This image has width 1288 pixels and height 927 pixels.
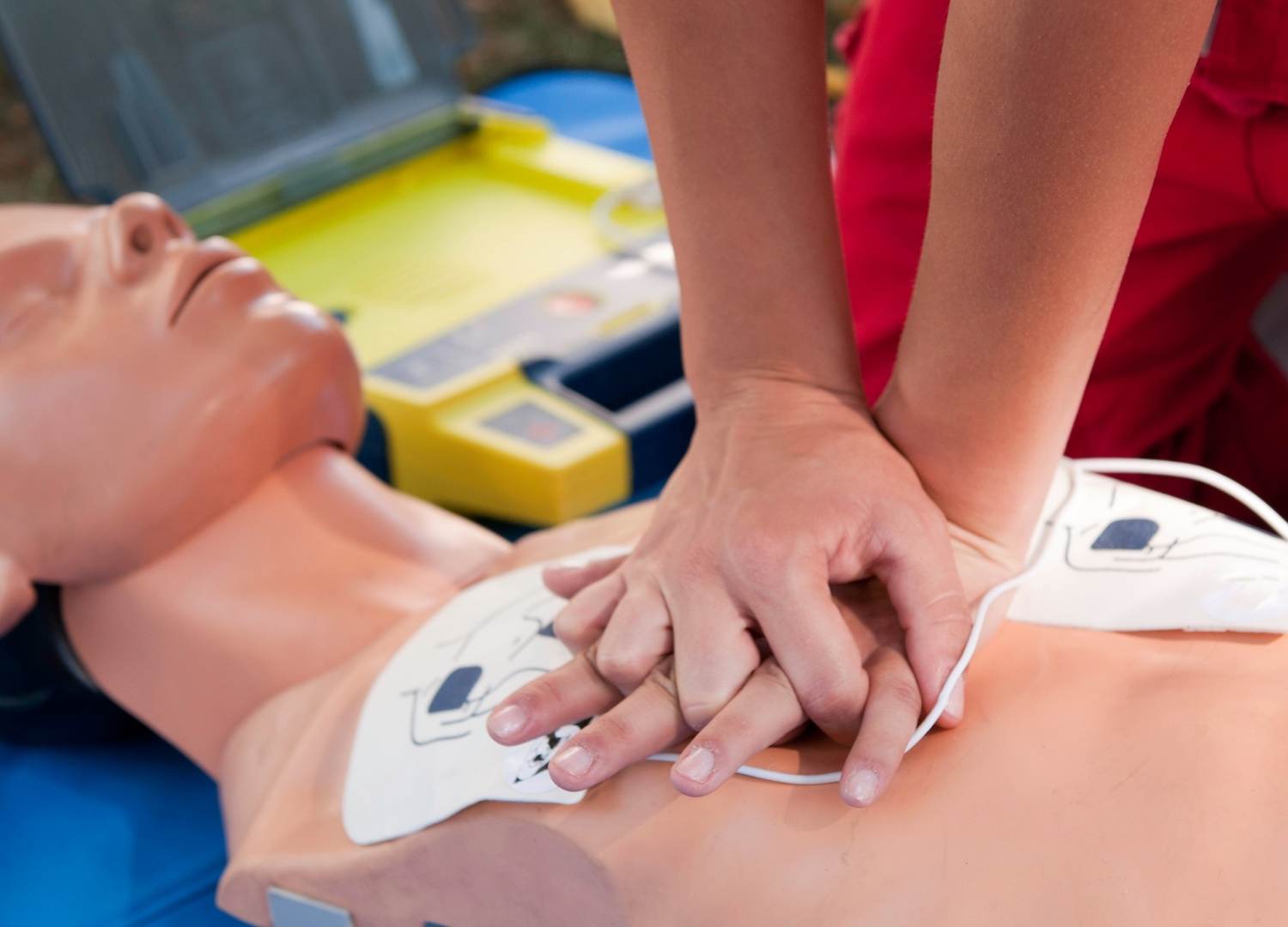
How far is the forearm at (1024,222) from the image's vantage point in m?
0.58

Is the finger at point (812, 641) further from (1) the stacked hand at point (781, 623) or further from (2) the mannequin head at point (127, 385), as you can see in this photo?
(2) the mannequin head at point (127, 385)

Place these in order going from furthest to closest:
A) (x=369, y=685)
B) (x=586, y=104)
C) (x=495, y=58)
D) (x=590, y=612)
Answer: (x=495, y=58), (x=586, y=104), (x=369, y=685), (x=590, y=612)

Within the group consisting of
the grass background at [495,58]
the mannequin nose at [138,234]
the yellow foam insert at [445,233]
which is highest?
the mannequin nose at [138,234]

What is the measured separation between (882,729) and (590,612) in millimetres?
180

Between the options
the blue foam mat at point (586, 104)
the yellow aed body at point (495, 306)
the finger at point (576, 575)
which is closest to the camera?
the finger at point (576, 575)

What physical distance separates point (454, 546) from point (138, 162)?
80cm

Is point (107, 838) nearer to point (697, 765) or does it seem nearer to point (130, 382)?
point (130, 382)

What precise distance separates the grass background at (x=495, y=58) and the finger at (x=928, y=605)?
79.1 inches

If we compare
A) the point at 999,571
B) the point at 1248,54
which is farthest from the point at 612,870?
the point at 1248,54

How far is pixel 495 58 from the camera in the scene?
9.62ft

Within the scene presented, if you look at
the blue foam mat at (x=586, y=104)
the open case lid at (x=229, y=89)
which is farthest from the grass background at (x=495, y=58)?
the open case lid at (x=229, y=89)

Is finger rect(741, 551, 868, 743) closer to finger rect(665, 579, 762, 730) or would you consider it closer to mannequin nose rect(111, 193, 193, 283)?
finger rect(665, 579, 762, 730)

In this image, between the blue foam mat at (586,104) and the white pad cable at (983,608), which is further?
the blue foam mat at (586,104)

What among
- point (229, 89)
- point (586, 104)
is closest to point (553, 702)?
point (229, 89)
